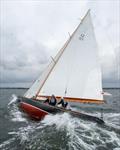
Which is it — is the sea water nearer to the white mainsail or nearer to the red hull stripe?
the red hull stripe

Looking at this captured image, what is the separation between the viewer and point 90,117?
982 inches

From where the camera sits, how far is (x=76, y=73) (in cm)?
2819

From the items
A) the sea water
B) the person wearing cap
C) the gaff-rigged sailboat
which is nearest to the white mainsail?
the gaff-rigged sailboat

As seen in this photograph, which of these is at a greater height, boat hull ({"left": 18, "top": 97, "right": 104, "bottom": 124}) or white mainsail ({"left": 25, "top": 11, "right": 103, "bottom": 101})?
white mainsail ({"left": 25, "top": 11, "right": 103, "bottom": 101})

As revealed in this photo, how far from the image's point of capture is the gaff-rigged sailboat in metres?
27.4

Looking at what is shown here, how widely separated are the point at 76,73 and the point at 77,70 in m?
0.32

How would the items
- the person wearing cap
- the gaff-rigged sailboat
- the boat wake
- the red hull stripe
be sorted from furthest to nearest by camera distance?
the gaff-rigged sailboat → the person wearing cap → the red hull stripe → the boat wake

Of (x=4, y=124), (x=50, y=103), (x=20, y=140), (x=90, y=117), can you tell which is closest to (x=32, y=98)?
(x=50, y=103)

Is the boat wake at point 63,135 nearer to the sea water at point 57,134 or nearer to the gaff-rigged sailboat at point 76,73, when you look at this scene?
the sea water at point 57,134

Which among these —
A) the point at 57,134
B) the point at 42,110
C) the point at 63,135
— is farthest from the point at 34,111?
the point at 63,135

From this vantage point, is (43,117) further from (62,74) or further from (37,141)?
(37,141)

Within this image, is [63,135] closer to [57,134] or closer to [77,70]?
[57,134]

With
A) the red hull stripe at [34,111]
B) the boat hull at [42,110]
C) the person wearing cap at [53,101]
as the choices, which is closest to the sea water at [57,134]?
the boat hull at [42,110]

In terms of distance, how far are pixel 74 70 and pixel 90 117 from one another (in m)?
5.55
